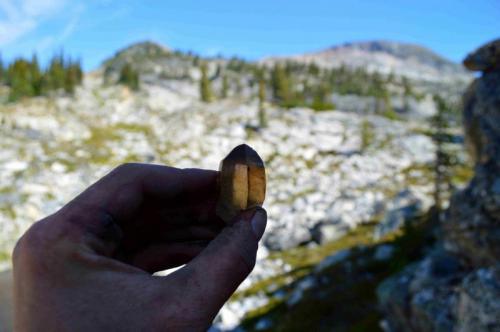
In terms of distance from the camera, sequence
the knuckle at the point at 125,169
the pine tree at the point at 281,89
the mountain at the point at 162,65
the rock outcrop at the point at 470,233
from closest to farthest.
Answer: the knuckle at the point at 125,169 < the rock outcrop at the point at 470,233 < the pine tree at the point at 281,89 < the mountain at the point at 162,65

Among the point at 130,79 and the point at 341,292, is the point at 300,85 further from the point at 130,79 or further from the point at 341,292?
the point at 341,292

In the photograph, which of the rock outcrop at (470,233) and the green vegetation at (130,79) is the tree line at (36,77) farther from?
the rock outcrop at (470,233)

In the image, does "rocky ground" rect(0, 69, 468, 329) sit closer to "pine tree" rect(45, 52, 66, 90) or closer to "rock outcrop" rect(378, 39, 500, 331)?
"pine tree" rect(45, 52, 66, 90)

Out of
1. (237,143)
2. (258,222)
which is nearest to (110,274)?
(258,222)

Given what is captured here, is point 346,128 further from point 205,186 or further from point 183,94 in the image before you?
point 205,186

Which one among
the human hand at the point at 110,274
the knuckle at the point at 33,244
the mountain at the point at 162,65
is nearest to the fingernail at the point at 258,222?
the human hand at the point at 110,274
